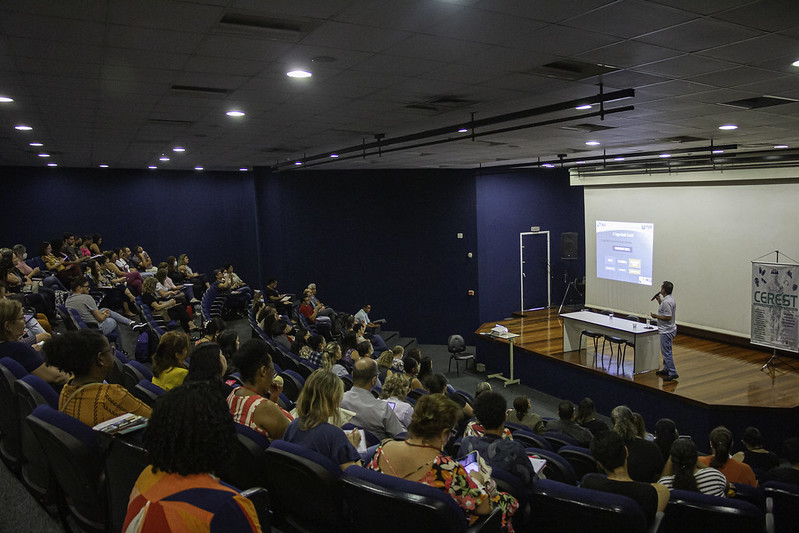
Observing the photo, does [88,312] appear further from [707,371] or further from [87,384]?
[707,371]

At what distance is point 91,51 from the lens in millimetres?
3770

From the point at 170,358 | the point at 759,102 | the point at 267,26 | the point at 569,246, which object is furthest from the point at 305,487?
the point at 569,246

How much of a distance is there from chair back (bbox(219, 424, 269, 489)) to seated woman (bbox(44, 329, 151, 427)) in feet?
1.55

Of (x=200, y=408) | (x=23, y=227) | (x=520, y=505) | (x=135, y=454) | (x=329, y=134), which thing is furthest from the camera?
(x=23, y=227)

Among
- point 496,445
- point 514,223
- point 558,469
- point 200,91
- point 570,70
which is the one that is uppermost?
point 200,91

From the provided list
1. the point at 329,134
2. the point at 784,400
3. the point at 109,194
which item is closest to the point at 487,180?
the point at 329,134

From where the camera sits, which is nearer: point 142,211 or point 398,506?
point 398,506

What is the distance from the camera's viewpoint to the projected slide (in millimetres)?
13930

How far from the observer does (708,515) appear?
9.85ft

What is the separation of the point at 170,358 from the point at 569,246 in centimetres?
1329

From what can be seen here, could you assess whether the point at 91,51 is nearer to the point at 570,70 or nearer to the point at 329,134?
the point at 570,70

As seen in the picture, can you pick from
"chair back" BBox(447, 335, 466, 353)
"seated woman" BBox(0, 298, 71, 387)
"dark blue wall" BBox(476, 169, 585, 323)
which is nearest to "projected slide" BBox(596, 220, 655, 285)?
"dark blue wall" BBox(476, 169, 585, 323)

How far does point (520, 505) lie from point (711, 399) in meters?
6.66

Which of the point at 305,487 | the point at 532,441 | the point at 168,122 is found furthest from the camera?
the point at 168,122
